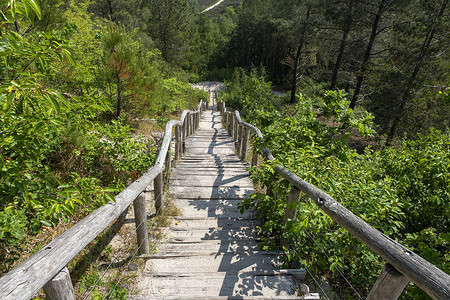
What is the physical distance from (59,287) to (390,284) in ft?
5.95

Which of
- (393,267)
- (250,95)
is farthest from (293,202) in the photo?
(250,95)

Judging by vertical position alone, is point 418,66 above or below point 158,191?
above

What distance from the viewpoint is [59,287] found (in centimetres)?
112

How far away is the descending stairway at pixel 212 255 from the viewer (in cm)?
217

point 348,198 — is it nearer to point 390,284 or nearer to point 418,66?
point 390,284

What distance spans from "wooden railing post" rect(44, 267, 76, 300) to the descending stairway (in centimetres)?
88

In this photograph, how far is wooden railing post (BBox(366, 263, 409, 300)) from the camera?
129 centimetres

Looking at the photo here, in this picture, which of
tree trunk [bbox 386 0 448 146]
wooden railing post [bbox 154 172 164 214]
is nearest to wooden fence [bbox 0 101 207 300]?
wooden railing post [bbox 154 172 164 214]

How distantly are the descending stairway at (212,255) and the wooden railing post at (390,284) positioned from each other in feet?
2.68

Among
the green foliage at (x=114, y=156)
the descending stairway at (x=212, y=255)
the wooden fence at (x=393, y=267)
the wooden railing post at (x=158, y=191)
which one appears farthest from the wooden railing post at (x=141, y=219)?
the wooden fence at (x=393, y=267)

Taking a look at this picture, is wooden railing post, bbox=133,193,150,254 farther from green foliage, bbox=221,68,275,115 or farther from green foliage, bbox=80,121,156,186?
green foliage, bbox=221,68,275,115

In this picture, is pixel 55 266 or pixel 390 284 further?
pixel 390 284

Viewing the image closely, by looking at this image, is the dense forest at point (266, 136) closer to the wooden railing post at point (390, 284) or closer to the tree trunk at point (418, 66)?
the tree trunk at point (418, 66)

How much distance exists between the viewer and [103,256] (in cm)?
270
